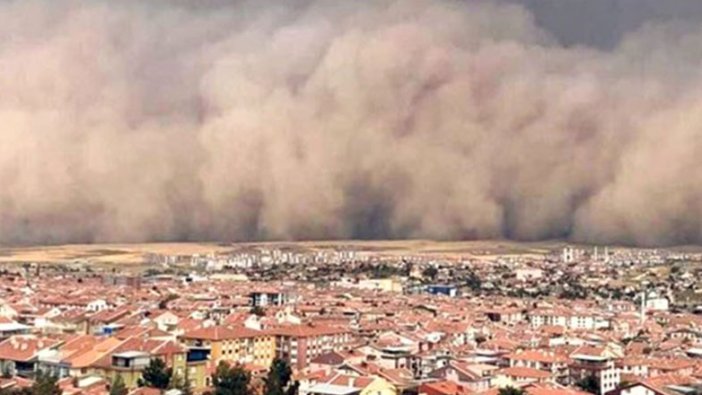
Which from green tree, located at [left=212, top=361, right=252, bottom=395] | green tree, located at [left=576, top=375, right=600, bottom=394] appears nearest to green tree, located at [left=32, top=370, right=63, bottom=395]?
green tree, located at [left=212, top=361, right=252, bottom=395]

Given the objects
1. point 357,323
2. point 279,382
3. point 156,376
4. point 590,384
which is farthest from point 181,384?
point 357,323

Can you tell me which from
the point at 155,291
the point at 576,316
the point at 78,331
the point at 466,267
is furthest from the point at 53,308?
the point at 466,267

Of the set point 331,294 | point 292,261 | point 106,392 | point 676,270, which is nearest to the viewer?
point 106,392

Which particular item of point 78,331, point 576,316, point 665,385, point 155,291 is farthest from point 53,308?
point 665,385

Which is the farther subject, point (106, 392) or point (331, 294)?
point (331, 294)

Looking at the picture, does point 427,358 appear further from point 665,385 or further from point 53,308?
point 53,308

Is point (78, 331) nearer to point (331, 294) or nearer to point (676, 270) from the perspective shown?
point (331, 294)

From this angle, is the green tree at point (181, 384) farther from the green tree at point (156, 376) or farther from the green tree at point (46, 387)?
the green tree at point (46, 387)

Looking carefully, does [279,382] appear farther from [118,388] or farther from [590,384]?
[590,384]

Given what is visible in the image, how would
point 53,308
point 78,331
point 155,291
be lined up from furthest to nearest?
point 155,291 → point 53,308 → point 78,331
